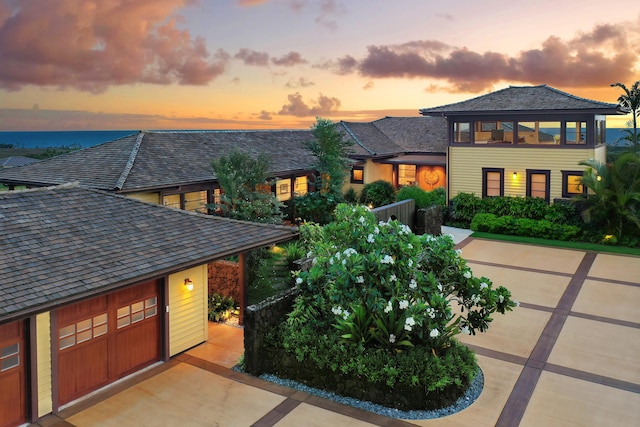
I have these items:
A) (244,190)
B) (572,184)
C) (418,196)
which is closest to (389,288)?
(244,190)

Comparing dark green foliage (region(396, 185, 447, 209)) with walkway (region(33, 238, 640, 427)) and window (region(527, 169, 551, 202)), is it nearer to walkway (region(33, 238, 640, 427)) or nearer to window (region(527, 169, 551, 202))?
window (region(527, 169, 551, 202))

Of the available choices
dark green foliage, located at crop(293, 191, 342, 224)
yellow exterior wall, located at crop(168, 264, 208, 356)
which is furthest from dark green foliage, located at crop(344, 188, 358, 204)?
yellow exterior wall, located at crop(168, 264, 208, 356)

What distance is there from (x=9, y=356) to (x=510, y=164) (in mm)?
25217

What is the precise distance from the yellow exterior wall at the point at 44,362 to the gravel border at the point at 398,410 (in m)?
4.23

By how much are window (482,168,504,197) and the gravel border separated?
1899 cm

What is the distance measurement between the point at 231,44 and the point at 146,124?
1937 centimetres

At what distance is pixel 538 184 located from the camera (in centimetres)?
2784

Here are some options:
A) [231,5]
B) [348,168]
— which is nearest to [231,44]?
[231,5]

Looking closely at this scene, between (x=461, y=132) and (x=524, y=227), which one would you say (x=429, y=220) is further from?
(x=461, y=132)

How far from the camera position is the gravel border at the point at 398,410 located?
9.99 metres

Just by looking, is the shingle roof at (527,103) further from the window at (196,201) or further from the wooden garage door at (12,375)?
the wooden garage door at (12,375)

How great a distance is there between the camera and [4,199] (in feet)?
39.5

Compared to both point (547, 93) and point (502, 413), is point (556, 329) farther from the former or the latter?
point (547, 93)

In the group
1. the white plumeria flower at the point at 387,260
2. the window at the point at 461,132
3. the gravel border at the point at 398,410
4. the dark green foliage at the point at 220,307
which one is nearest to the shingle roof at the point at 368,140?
the window at the point at 461,132
